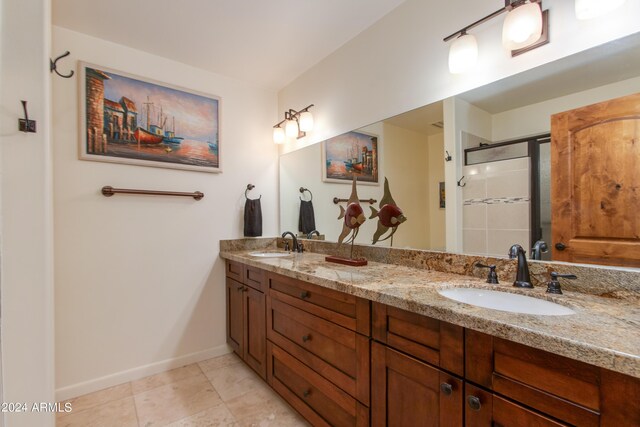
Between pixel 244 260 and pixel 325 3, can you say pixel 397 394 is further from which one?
pixel 325 3

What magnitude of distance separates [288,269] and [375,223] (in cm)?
65

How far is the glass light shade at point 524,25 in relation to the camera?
113cm

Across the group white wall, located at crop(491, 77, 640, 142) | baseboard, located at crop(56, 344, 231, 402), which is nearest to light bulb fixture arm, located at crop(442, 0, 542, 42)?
white wall, located at crop(491, 77, 640, 142)

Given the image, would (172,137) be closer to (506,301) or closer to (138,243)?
(138,243)

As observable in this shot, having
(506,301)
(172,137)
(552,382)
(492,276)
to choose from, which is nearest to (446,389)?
(552,382)

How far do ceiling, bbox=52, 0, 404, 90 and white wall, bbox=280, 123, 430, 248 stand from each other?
710mm

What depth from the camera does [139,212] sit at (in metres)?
2.13

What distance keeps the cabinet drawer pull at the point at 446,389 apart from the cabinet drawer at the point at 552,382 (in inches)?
2.7

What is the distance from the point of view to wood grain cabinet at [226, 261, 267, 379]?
1.88 metres

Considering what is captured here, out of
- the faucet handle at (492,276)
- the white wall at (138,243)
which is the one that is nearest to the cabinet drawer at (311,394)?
the faucet handle at (492,276)

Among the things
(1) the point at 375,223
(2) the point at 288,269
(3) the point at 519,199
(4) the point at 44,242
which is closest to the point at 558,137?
(3) the point at 519,199

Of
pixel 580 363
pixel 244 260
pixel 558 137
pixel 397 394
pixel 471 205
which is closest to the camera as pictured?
pixel 580 363

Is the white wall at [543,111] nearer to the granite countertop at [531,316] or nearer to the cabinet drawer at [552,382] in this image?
the granite countertop at [531,316]

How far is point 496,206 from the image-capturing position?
1.32 m
